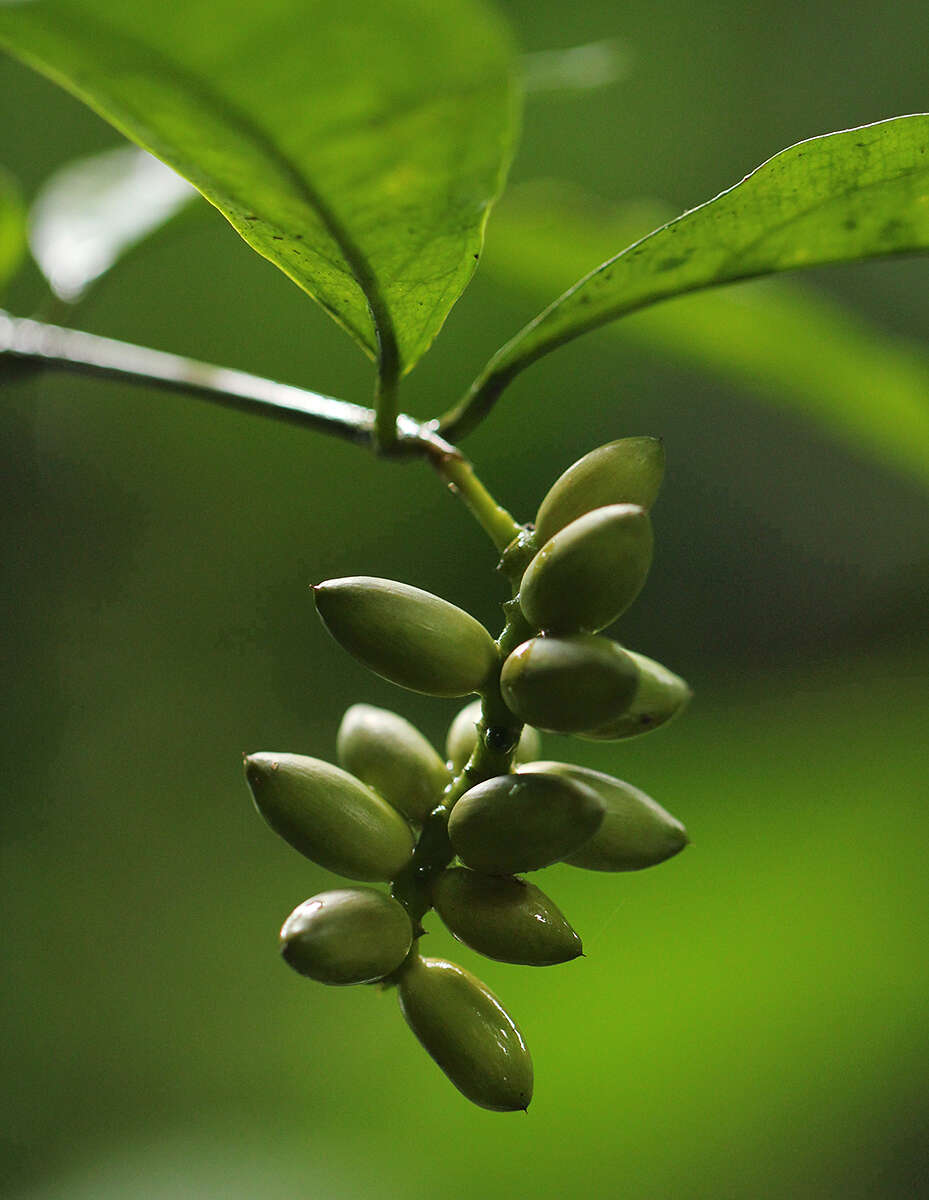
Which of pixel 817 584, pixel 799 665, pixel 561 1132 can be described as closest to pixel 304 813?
pixel 561 1132

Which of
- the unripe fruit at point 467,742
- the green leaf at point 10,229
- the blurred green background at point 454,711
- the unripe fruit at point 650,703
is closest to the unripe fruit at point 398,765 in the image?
the unripe fruit at point 467,742

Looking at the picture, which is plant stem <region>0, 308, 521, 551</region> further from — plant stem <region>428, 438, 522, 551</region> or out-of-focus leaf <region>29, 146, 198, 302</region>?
out-of-focus leaf <region>29, 146, 198, 302</region>

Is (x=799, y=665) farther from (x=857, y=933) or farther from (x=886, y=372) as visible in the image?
(x=886, y=372)

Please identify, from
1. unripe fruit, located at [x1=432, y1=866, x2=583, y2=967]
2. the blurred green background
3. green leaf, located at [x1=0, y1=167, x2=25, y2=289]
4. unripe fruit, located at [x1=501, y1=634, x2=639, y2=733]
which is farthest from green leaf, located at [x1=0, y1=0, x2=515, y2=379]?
the blurred green background

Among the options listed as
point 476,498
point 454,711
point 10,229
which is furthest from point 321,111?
point 454,711

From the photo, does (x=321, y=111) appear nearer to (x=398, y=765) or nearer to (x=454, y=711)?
(x=398, y=765)

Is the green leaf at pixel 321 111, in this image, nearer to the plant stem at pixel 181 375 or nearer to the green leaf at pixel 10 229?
the plant stem at pixel 181 375
